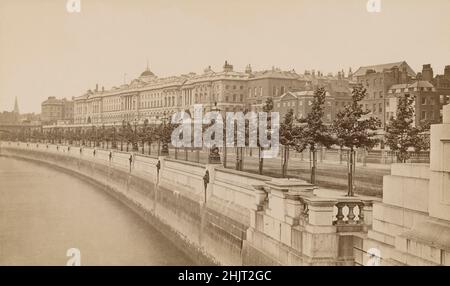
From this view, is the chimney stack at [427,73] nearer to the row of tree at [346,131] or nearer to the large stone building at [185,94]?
the large stone building at [185,94]

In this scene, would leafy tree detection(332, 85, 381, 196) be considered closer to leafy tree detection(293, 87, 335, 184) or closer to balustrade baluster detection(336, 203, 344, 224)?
leafy tree detection(293, 87, 335, 184)

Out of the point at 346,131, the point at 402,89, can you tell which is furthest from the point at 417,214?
the point at 402,89

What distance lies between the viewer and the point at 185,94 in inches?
3777

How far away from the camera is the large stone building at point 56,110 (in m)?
148

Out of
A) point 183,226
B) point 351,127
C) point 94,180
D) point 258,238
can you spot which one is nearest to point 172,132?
point 94,180

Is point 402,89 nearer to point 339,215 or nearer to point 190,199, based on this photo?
point 190,199

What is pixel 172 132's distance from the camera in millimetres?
51531

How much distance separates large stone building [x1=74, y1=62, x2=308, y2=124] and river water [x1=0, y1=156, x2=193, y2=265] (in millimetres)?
30184

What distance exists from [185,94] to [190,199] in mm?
73867

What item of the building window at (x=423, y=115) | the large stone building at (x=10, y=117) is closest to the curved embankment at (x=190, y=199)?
the building window at (x=423, y=115)

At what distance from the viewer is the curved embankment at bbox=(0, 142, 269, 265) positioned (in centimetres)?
1691

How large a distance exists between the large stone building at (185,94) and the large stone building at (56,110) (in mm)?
21216
